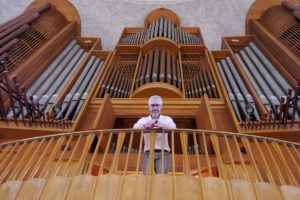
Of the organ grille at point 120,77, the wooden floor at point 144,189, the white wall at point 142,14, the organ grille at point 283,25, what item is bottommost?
the wooden floor at point 144,189

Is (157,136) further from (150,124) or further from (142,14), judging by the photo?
(142,14)

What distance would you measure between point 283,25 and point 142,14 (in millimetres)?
5868

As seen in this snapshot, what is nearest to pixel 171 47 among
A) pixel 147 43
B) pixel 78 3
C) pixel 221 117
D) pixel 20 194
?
pixel 147 43

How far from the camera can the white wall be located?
12914mm

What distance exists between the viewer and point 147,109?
6.78 meters

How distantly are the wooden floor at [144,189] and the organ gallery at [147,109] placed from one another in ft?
0.03

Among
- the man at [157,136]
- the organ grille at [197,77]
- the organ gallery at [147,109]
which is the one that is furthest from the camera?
the organ grille at [197,77]

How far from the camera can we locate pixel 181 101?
677 cm

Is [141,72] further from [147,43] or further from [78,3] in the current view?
[78,3]

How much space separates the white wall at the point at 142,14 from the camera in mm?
12914

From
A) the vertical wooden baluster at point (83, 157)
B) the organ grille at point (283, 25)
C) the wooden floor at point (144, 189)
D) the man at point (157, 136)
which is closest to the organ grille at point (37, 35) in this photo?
the vertical wooden baluster at point (83, 157)

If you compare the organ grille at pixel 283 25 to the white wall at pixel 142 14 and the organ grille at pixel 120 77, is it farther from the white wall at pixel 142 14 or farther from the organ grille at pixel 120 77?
the organ grille at pixel 120 77

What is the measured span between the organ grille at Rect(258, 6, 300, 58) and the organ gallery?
0.14 ft

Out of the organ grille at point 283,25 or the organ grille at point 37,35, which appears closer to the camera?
the organ grille at point 37,35
